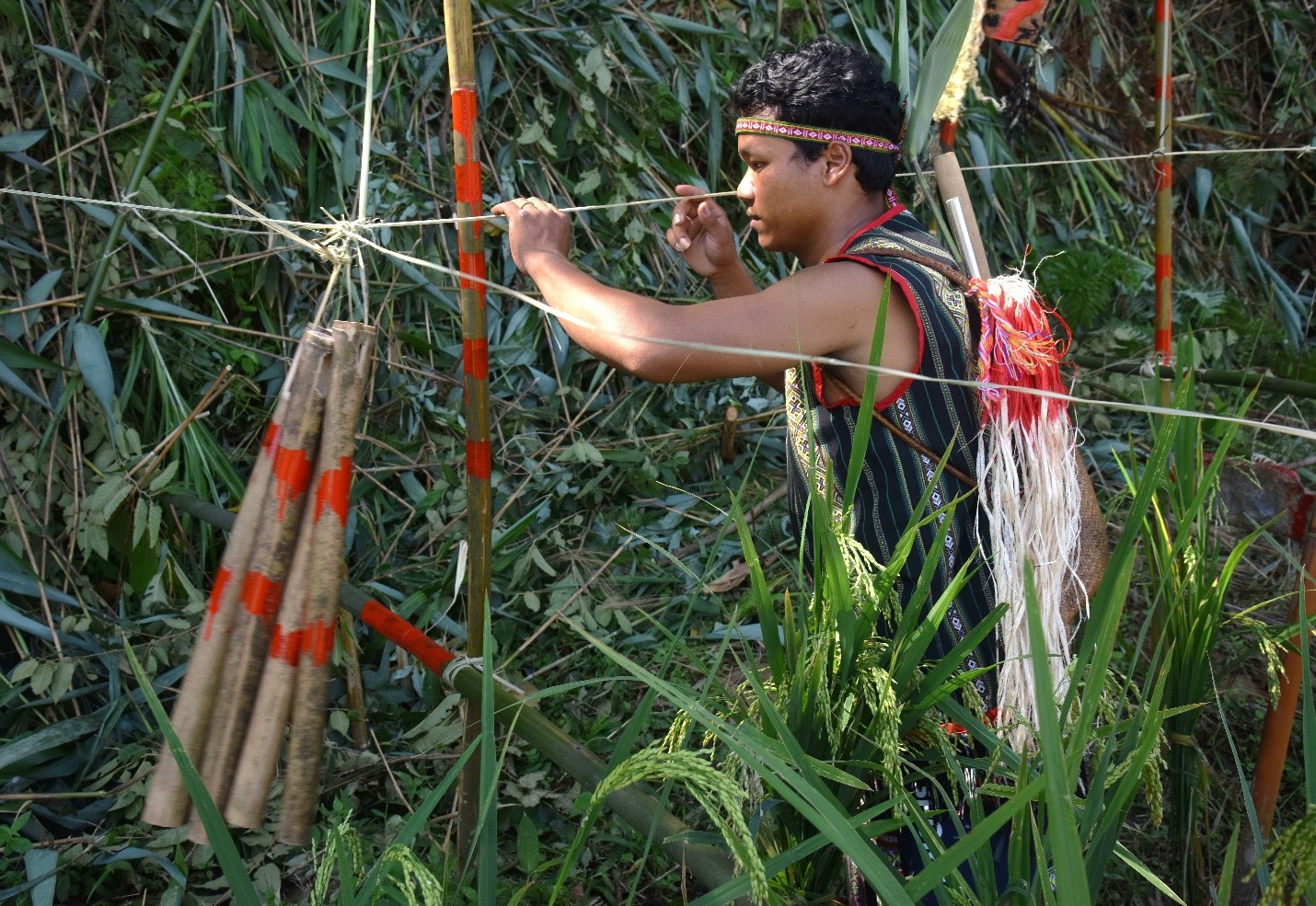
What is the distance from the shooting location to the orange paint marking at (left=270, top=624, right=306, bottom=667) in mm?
1129

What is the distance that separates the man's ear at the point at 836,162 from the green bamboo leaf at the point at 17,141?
1600mm

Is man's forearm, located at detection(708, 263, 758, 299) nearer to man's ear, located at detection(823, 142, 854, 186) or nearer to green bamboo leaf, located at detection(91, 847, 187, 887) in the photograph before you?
man's ear, located at detection(823, 142, 854, 186)

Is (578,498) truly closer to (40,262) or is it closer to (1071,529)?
(40,262)

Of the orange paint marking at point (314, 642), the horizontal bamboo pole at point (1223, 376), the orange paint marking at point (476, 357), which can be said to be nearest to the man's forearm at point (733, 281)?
the orange paint marking at point (476, 357)

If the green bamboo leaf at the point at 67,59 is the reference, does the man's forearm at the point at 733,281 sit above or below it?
below

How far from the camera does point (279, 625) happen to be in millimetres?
1136

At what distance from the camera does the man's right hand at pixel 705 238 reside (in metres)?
1.79

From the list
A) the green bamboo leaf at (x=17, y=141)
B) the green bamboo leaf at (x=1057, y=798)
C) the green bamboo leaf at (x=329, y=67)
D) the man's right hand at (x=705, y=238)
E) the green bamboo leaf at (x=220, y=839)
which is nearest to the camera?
the green bamboo leaf at (x=1057, y=798)

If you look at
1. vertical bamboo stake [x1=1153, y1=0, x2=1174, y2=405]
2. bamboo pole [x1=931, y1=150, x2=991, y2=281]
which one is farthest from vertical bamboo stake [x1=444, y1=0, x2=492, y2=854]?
vertical bamboo stake [x1=1153, y1=0, x2=1174, y2=405]

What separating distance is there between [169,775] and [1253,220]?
3973mm

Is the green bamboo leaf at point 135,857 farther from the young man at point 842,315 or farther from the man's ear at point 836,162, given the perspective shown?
the man's ear at point 836,162

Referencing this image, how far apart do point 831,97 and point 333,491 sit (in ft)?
2.66

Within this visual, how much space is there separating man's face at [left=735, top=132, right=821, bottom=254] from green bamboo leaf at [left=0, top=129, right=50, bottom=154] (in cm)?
147

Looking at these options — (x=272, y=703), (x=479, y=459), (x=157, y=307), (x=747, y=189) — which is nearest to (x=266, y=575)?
(x=272, y=703)
